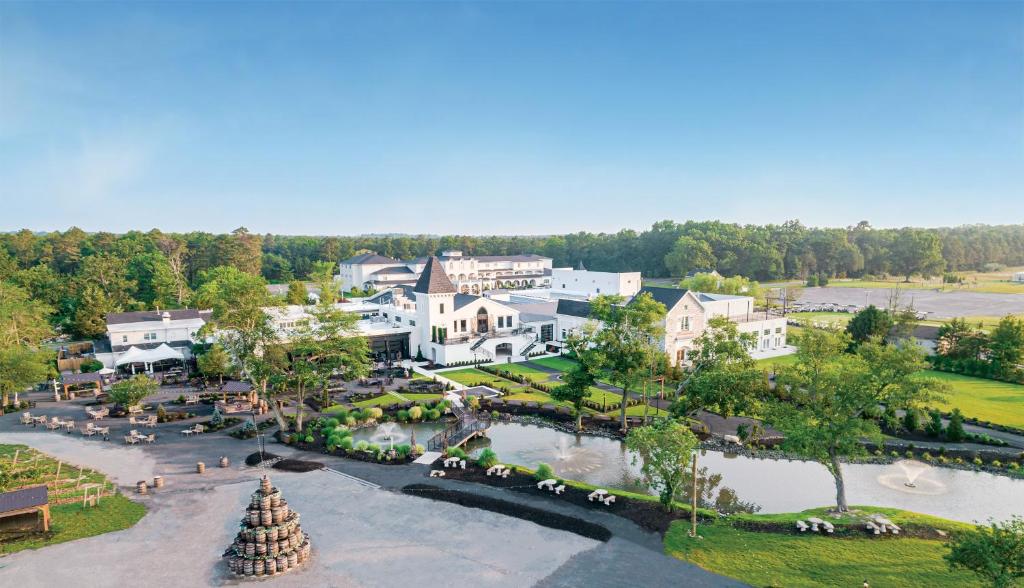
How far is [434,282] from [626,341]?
964 inches

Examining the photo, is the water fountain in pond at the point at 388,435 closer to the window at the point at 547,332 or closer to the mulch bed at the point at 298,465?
the mulch bed at the point at 298,465

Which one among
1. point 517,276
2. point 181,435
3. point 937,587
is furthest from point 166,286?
point 937,587

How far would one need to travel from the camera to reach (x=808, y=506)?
2405 cm

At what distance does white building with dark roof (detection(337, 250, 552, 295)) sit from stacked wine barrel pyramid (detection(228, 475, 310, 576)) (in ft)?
241

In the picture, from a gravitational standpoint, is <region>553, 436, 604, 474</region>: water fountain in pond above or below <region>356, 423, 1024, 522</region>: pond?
above

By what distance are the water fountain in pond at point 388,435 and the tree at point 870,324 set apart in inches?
1687

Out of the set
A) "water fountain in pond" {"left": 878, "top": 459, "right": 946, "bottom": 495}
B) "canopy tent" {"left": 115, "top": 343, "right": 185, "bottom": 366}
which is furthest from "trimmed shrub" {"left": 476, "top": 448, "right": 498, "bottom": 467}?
"canopy tent" {"left": 115, "top": 343, "right": 185, "bottom": 366}

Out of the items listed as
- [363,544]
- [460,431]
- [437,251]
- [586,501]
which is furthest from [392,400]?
[437,251]

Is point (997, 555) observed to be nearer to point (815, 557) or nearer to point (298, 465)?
point (815, 557)

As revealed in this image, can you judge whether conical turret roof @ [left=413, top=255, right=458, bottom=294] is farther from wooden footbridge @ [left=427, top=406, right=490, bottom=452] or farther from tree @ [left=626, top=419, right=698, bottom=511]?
tree @ [left=626, top=419, right=698, bottom=511]

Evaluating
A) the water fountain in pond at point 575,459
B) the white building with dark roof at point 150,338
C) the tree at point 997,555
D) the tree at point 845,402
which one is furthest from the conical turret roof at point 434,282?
the tree at point 997,555

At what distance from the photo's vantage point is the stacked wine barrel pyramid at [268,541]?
17.9 m

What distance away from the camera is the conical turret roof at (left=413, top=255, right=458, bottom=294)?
5247 cm

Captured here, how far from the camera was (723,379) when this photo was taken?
3030 cm
